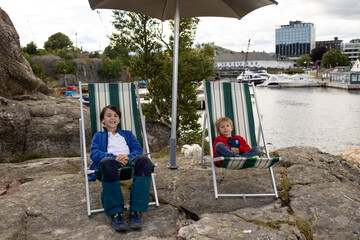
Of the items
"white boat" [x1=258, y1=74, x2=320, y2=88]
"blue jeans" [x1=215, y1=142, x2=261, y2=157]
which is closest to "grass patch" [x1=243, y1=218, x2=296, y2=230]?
"blue jeans" [x1=215, y1=142, x2=261, y2=157]

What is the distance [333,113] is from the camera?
27609mm

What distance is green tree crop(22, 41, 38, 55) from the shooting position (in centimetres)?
4636

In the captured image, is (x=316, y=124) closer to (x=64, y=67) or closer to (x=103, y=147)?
(x=103, y=147)

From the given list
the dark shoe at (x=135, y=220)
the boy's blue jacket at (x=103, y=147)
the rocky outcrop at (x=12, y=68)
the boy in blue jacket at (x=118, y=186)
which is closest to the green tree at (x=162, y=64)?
the rocky outcrop at (x=12, y=68)

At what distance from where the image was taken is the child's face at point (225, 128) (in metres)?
4.12

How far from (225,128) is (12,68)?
5.08 metres

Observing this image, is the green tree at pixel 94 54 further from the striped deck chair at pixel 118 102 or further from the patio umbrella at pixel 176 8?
the striped deck chair at pixel 118 102

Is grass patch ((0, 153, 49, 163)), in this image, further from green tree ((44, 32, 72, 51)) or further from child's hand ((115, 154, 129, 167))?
green tree ((44, 32, 72, 51))

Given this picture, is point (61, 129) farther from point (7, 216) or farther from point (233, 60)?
point (233, 60)

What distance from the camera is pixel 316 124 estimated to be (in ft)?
75.0

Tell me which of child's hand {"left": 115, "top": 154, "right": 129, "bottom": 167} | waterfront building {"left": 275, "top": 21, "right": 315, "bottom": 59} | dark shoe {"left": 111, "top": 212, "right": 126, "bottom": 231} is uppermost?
waterfront building {"left": 275, "top": 21, "right": 315, "bottom": 59}

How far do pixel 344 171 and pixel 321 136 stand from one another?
15.1m

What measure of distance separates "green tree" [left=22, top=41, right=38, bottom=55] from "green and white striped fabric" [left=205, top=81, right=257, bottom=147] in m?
47.4

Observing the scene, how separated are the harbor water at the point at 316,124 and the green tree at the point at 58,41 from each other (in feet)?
150
